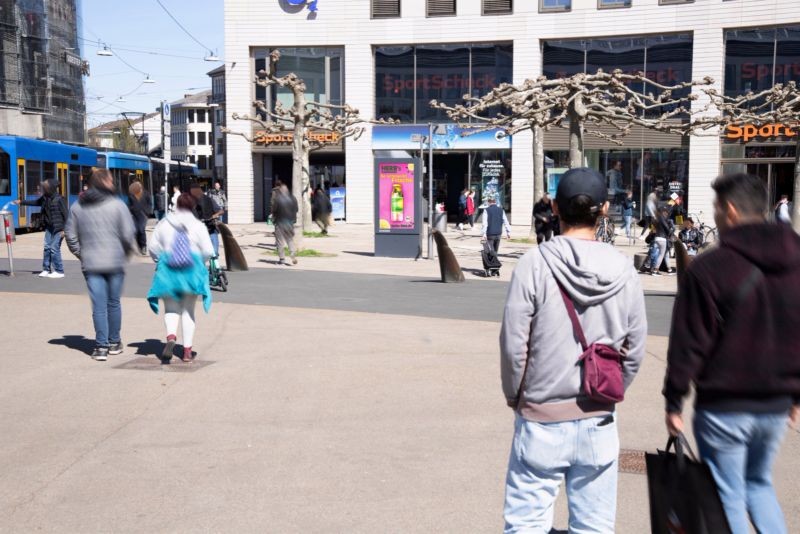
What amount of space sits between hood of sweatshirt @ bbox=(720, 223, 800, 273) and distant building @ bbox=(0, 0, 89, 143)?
5109 cm

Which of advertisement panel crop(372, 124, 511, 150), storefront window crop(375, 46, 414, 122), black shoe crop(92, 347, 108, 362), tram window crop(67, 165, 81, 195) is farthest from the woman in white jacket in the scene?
storefront window crop(375, 46, 414, 122)

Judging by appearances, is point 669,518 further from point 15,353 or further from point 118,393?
point 15,353

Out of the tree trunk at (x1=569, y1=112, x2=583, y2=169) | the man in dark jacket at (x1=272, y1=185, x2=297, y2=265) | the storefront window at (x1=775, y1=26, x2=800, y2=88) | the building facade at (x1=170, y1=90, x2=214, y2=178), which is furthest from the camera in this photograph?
the building facade at (x1=170, y1=90, x2=214, y2=178)

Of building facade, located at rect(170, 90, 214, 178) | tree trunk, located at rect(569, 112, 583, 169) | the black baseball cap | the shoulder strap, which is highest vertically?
building facade, located at rect(170, 90, 214, 178)


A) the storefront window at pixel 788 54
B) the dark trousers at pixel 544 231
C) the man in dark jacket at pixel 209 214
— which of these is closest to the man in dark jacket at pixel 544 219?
the dark trousers at pixel 544 231

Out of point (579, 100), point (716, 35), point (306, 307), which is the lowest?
point (306, 307)

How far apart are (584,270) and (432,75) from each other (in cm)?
3697

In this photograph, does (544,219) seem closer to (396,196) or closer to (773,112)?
(396,196)

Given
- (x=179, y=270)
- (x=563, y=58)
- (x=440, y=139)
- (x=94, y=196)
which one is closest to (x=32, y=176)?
(x=440, y=139)

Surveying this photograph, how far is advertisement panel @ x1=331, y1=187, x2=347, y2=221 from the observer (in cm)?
A: 4091

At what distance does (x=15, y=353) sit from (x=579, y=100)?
48.9 feet

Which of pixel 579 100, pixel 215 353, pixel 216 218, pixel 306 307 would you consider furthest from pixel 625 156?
pixel 215 353

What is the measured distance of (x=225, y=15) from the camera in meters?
40.3

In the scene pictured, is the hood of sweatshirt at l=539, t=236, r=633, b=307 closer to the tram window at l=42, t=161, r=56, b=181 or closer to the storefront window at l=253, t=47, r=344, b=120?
the tram window at l=42, t=161, r=56, b=181
